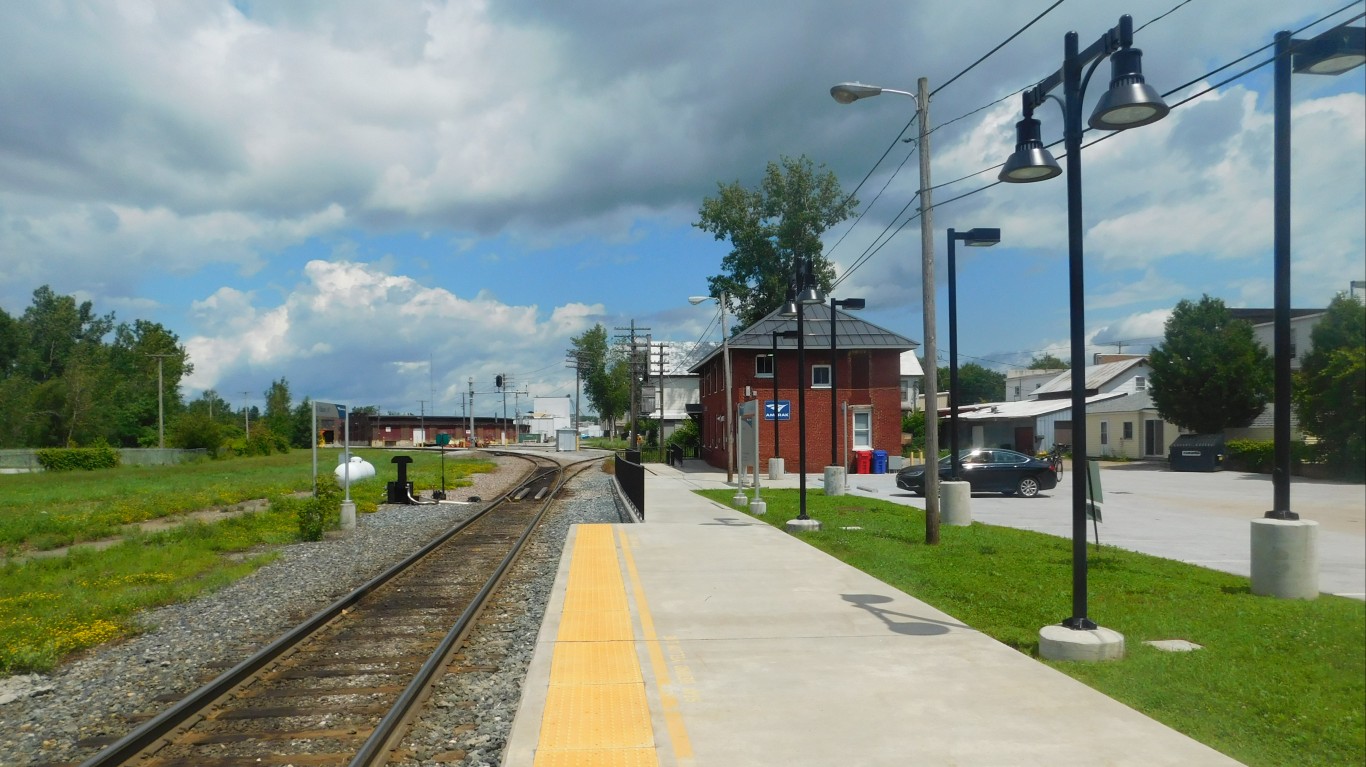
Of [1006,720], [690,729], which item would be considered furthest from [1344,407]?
[690,729]

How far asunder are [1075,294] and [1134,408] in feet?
148

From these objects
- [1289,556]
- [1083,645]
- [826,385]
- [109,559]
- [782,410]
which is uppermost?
[826,385]

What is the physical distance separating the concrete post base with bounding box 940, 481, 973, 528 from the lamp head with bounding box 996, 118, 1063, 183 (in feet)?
29.1

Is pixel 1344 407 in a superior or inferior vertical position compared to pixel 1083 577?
superior

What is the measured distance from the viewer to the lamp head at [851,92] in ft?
43.4

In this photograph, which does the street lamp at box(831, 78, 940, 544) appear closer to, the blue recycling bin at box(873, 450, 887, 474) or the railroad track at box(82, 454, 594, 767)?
the railroad track at box(82, 454, 594, 767)

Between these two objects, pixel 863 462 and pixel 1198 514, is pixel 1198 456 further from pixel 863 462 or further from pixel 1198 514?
pixel 1198 514

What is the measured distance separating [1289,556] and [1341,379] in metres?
4.83

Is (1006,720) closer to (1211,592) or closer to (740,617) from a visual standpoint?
(740,617)

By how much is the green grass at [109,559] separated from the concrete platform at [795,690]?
4.85 meters

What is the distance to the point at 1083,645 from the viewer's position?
718cm

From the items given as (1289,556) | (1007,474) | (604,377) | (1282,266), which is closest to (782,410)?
(1007,474)

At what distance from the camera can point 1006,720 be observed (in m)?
5.76

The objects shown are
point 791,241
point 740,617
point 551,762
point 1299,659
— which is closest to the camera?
point 551,762
